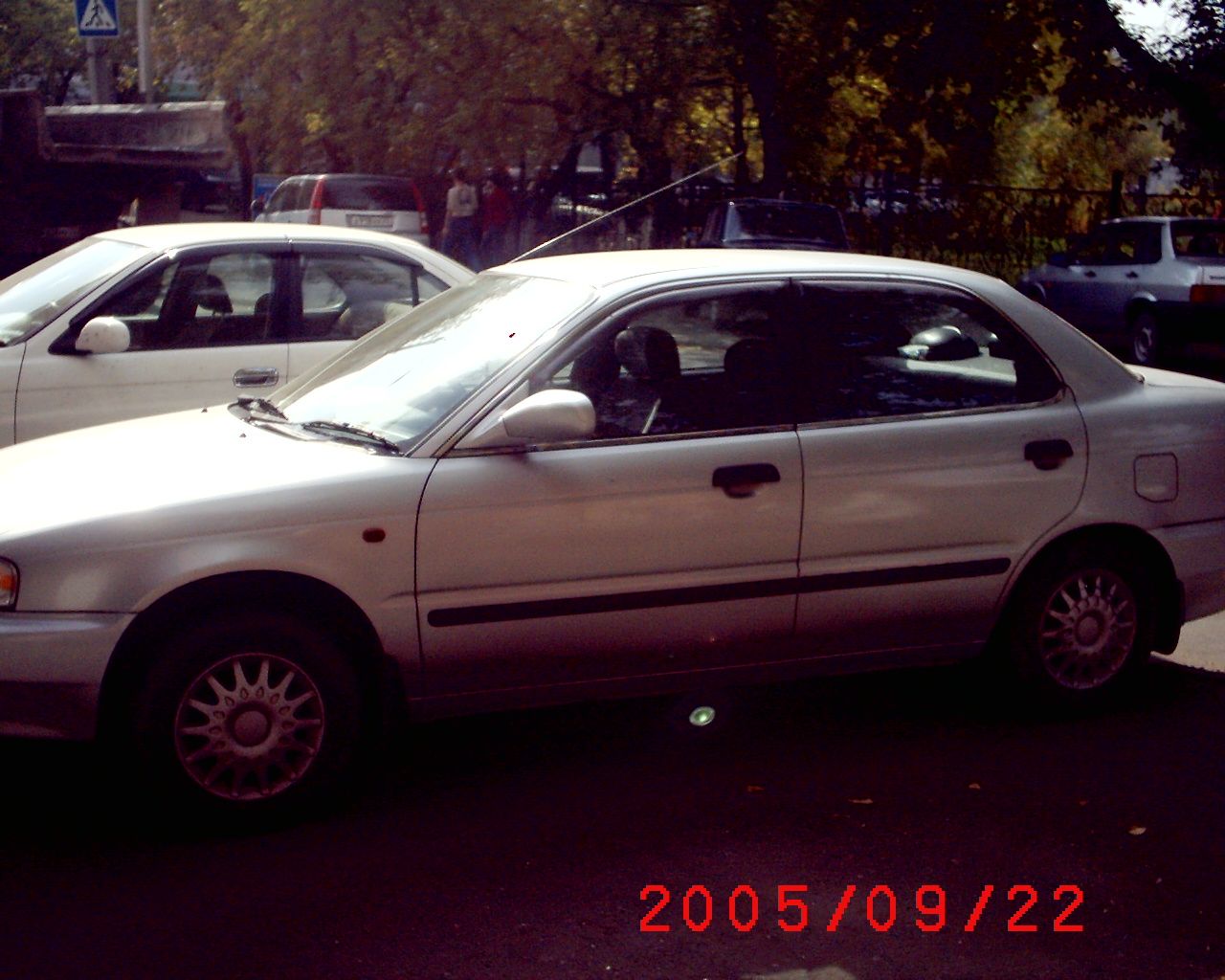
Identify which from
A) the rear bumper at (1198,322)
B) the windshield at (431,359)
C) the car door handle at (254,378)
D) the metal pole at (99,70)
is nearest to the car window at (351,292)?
the car door handle at (254,378)

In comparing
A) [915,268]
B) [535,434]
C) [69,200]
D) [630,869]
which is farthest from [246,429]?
[69,200]

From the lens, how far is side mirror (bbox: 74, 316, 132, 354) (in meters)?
6.97

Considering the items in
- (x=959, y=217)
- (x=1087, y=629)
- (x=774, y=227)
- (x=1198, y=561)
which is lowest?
(x=1087, y=629)

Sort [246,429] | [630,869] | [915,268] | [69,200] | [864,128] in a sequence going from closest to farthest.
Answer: [630,869]
[246,429]
[915,268]
[69,200]
[864,128]

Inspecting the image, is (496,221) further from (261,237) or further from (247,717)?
(247,717)

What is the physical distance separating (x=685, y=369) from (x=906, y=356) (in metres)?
0.77

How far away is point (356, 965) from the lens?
3.69m

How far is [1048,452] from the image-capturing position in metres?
5.27

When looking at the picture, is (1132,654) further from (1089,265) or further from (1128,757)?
(1089,265)

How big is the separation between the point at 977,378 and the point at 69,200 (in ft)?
25.9

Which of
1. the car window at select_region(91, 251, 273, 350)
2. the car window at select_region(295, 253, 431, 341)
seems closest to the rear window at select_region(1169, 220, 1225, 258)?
the car window at select_region(295, 253, 431, 341)

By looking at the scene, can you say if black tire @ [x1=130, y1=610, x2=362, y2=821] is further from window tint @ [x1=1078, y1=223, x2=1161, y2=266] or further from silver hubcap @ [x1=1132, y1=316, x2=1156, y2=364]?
window tint @ [x1=1078, y1=223, x2=1161, y2=266]

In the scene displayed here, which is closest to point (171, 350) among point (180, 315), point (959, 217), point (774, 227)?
point (180, 315)

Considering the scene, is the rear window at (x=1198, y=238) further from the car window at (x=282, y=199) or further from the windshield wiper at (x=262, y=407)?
the windshield wiper at (x=262, y=407)
